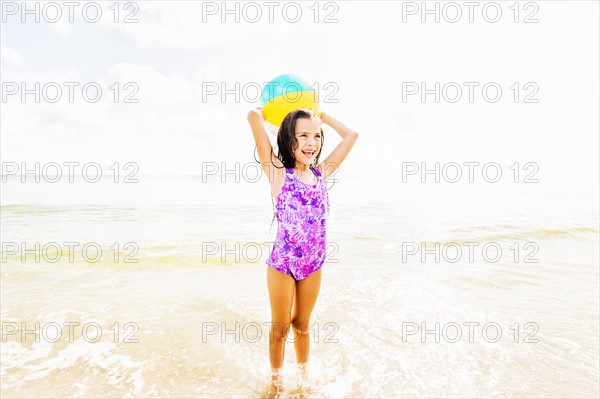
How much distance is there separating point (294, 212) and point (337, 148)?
2.77 ft

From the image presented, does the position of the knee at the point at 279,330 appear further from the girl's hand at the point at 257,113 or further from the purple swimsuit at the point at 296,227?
the girl's hand at the point at 257,113

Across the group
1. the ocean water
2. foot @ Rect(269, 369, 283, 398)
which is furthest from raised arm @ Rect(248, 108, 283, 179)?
the ocean water

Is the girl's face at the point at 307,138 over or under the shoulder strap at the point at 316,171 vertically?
over

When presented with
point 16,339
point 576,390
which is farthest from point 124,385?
point 576,390

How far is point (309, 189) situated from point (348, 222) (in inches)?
480

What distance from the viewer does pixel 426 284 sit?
6.90m

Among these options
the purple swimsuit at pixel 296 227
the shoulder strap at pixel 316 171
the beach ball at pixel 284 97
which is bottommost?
the purple swimsuit at pixel 296 227

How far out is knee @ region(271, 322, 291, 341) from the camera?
3.24m

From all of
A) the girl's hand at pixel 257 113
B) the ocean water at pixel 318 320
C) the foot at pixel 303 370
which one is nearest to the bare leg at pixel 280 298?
the foot at pixel 303 370

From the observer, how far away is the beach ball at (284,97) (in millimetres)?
3273

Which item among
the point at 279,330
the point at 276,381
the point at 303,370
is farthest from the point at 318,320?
the point at 279,330

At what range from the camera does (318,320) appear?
525 cm

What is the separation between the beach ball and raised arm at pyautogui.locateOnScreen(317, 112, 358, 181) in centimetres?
27

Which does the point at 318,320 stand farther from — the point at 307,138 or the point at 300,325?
the point at 307,138
